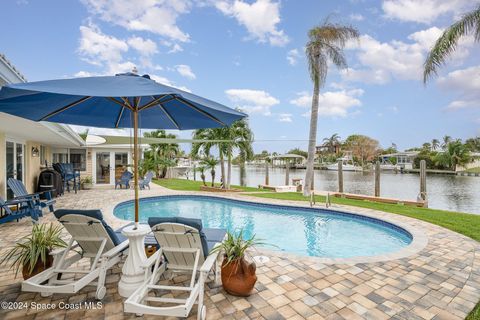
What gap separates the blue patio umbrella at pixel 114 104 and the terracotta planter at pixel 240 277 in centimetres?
149

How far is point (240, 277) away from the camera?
306 centimetres

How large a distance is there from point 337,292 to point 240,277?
4.52ft

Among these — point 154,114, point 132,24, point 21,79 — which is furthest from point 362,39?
point 21,79

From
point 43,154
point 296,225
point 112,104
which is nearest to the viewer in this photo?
point 112,104

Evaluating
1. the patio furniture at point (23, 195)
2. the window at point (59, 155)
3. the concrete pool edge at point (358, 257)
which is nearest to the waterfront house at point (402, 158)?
the concrete pool edge at point (358, 257)

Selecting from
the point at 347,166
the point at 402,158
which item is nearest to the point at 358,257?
the point at 347,166

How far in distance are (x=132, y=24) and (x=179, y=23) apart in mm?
2372

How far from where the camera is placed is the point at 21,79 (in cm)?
303

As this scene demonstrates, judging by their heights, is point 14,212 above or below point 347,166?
above

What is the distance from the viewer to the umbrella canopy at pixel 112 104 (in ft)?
7.50

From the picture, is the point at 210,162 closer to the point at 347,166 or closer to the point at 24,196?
the point at 24,196

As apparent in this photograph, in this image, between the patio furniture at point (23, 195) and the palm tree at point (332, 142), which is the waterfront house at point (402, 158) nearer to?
the palm tree at point (332, 142)

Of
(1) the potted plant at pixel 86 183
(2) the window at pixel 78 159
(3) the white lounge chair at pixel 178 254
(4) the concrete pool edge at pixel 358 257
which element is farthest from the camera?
(2) the window at pixel 78 159

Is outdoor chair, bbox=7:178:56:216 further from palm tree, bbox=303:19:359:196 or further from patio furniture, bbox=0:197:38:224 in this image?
palm tree, bbox=303:19:359:196
